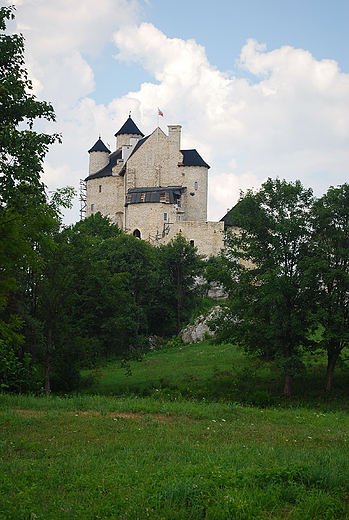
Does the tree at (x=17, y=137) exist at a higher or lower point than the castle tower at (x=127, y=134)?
lower

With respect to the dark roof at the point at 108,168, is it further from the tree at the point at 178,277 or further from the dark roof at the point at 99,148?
the tree at the point at 178,277

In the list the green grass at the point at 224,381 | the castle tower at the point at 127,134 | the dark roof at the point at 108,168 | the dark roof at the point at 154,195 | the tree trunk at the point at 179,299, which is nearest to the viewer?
the green grass at the point at 224,381

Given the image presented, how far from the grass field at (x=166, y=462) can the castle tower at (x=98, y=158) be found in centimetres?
6806

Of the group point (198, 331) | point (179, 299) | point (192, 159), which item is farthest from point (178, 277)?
point (192, 159)

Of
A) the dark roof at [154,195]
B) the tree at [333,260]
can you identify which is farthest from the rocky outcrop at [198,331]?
the dark roof at [154,195]

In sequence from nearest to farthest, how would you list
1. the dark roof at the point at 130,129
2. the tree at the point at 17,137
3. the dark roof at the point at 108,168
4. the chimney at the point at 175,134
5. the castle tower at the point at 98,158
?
the tree at the point at 17,137 < the chimney at the point at 175,134 < the dark roof at the point at 108,168 < the castle tower at the point at 98,158 < the dark roof at the point at 130,129

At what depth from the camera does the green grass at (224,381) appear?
19.9 metres

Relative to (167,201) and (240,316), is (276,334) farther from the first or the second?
(167,201)

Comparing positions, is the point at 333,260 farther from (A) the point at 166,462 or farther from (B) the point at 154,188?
(B) the point at 154,188

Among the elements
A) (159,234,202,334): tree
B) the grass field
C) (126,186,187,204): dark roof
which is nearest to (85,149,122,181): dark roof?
(126,186,187,204): dark roof

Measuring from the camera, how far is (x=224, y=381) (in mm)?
23422

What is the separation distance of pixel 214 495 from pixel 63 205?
2689 centimetres

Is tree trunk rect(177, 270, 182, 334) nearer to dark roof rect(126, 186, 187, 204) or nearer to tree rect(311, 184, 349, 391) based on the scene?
dark roof rect(126, 186, 187, 204)

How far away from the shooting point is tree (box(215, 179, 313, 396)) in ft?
65.1
